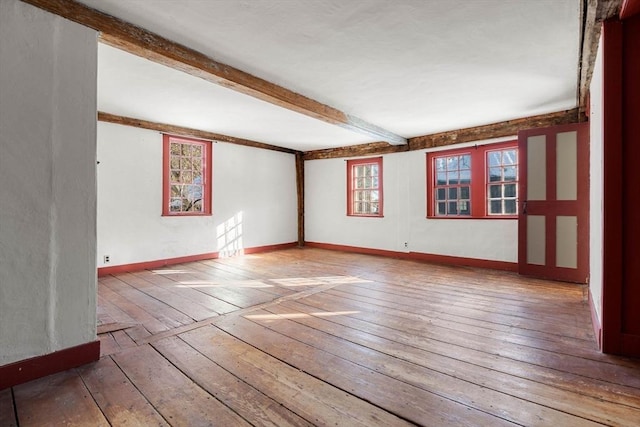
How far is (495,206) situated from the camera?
5500 mm

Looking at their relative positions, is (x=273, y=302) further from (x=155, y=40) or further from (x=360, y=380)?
(x=155, y=40)

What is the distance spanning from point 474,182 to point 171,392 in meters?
5.53

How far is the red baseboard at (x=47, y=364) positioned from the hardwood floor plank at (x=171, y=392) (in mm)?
171

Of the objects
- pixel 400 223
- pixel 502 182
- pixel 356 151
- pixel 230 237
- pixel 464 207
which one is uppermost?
pixel 356 151

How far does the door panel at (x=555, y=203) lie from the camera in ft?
13.7

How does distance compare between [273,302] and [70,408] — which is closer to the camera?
[70,408]

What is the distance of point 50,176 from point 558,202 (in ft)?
18.4

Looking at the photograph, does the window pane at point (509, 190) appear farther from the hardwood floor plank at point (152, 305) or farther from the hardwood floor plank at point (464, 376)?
the hardwood floor plank at point (152, 305)

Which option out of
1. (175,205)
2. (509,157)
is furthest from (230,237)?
(509,157)

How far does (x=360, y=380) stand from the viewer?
1.96 m

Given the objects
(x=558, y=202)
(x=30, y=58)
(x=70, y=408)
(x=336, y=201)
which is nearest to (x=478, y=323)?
(x=558, y=202)

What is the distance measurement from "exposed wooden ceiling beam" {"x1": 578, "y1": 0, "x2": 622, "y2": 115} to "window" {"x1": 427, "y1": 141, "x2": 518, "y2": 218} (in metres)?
1.99

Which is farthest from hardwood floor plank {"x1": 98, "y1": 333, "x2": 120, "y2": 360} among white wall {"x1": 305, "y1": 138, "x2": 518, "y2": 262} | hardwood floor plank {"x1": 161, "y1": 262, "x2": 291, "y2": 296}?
white wall {"x1": 305, "y1": 138, "x2": 518, "y2": 262}

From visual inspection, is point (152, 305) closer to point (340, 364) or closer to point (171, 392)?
point (171, 392)
